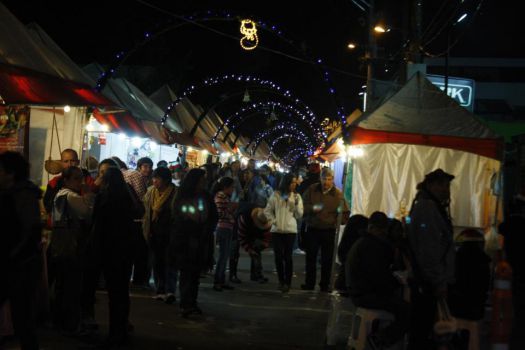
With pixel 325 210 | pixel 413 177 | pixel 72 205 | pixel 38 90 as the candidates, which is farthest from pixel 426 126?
pixel 38 90

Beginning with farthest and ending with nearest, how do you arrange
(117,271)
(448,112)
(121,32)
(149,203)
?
(121,32) < (448,112) < (149,203) < (117,271)

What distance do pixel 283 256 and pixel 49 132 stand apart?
4.96 m

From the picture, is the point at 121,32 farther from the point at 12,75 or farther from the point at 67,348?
the point at 67,348

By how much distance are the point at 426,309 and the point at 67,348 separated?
12.4ft

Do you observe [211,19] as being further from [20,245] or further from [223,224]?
[20,245]

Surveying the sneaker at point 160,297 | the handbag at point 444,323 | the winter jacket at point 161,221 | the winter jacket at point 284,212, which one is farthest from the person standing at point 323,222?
the handbag at point 444,323

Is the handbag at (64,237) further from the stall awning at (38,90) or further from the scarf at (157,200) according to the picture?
the scarf at (157,200)

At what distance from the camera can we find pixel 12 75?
10.1 meters

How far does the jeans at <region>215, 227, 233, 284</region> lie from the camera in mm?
11641

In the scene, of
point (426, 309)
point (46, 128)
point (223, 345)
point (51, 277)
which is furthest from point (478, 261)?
point (46, 128)

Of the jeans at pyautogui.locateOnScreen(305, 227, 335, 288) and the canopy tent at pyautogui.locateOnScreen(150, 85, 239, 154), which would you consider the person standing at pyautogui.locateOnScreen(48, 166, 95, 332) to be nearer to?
the jeans at pyautogui.locateOnScreen(305, 227, 335, 288)

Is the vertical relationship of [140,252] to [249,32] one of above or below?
below

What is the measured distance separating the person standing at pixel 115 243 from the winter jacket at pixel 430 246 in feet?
10.0

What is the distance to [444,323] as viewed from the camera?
20.5 feet
